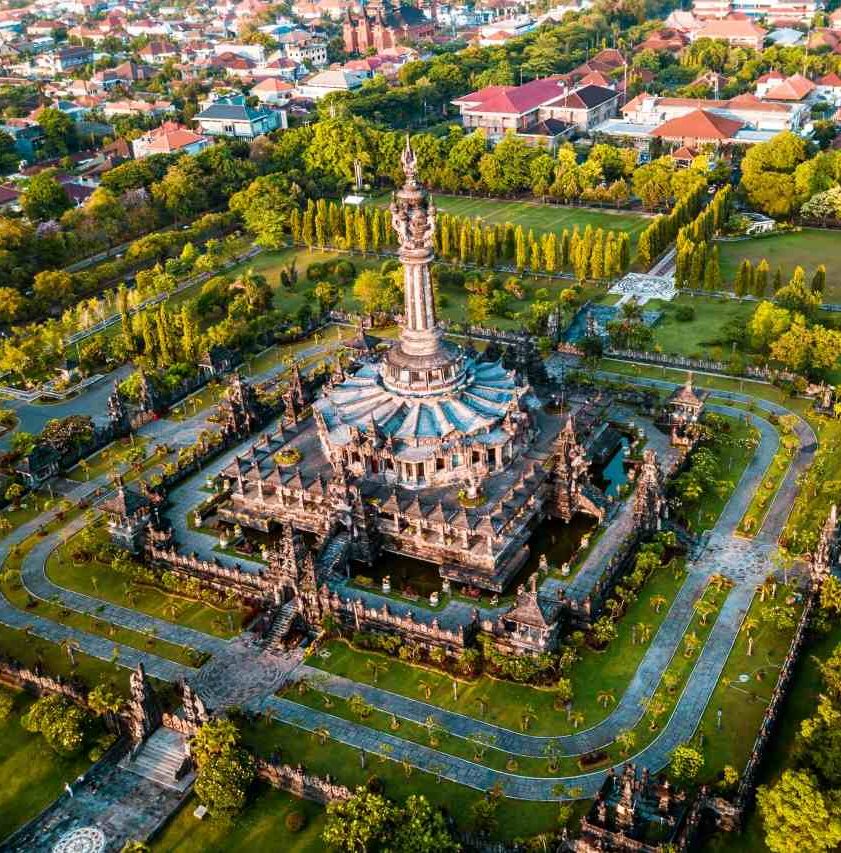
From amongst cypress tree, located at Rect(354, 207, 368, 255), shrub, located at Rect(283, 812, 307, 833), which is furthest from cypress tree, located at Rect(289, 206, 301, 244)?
shrub, located at Rect(283, 812, 307, 833)

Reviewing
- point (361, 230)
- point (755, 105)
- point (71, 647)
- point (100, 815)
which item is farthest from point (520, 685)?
point (755, 105)

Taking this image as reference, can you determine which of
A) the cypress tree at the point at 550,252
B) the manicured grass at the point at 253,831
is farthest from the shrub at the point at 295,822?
the cypress tree at the point at 550,252

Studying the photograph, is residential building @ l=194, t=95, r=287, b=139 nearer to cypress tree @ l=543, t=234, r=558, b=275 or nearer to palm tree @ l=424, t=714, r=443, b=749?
cypress tree @ l=543, t=234, r=558, b=275

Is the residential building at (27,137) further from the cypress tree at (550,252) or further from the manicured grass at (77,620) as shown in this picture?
the manicured grass at (77,620)

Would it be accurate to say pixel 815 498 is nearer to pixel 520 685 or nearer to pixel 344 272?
pixel 520 685

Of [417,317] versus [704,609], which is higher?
[417,317]
